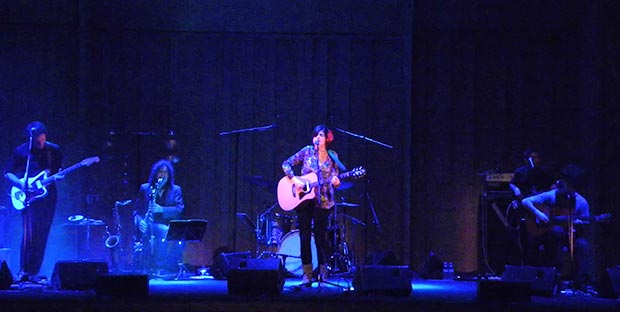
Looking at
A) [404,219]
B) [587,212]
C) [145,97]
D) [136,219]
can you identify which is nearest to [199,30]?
[145,97]

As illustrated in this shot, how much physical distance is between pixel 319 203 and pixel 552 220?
3209 millimetres

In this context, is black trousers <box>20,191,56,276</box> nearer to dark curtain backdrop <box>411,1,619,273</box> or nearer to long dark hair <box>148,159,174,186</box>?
long dark hair <box>148,159,174,186</box>

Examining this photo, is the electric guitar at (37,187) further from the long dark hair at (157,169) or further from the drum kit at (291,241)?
the drum kit at (291,241)

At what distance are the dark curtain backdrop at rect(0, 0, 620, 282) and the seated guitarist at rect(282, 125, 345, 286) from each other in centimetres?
285

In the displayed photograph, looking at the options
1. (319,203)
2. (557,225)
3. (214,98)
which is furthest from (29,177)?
(557,225)

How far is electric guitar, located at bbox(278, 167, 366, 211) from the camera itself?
404 inches

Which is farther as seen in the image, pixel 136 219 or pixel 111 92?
pixel 111 92

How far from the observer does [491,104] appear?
13641 mm

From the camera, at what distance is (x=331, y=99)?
1351 centimetres

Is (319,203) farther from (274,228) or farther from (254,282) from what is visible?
(274,228)

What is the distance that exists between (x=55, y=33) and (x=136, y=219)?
130 inches

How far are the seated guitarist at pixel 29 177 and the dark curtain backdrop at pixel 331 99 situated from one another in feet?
6.53

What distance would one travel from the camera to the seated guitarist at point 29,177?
10.9 m

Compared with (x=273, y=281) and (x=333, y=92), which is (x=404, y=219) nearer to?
(x=333, y=92)
